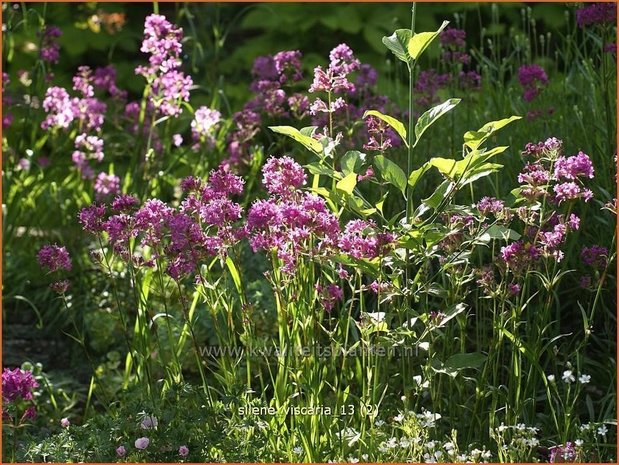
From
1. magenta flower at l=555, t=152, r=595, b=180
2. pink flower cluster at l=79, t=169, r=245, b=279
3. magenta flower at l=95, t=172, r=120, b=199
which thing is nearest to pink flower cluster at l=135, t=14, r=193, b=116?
magenta flower at l=95, t=172, r=120, b=199

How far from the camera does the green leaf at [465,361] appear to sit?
2.80 metres

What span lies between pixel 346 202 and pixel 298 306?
0.36m

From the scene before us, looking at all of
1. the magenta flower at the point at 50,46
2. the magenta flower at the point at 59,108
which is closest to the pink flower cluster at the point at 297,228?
the magenta flower at the point at 59,108

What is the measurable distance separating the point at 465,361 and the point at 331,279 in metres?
0.46

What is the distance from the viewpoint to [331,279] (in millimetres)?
2904

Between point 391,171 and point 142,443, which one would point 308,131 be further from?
point 142,443

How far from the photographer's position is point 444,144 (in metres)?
4.55

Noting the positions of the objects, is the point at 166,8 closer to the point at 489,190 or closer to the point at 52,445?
the point at 489,190

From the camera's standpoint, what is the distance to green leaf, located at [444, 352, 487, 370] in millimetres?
2805

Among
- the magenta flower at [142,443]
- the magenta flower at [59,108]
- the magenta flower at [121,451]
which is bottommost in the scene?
the magenta flower at [121,451]

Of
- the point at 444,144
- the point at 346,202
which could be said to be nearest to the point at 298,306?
the point at 346,202

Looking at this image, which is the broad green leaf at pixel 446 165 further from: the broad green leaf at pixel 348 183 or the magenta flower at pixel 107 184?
the magenta flower at pixel 107 184

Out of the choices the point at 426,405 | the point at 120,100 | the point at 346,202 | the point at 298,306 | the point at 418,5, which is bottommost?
the point at 426,405

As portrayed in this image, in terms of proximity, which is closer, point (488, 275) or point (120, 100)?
point (488, 275)
